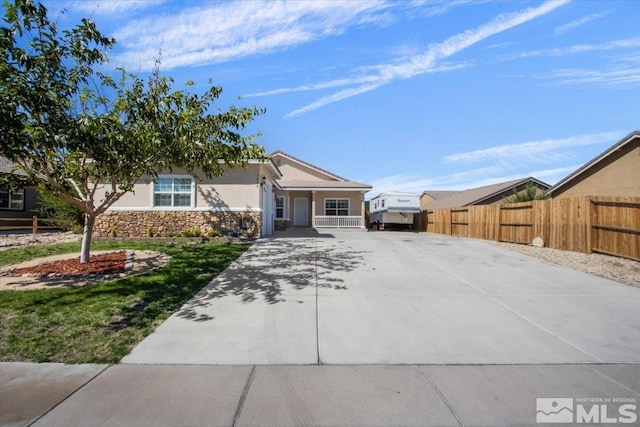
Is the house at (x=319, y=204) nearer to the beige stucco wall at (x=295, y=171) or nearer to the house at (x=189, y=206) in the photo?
the beige stucco wall at (x=295, y=171)

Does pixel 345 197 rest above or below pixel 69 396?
above

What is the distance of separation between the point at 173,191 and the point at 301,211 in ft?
40.3

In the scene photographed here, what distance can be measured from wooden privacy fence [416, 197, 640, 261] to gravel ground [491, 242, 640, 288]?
0.31 metres

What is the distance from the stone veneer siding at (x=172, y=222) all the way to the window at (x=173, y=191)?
43 centimetres

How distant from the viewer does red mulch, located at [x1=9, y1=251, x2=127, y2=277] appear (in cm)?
802

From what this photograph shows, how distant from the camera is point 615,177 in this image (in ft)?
59.3

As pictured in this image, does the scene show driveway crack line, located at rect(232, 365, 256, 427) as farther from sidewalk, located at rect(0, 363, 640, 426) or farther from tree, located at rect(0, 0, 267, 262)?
tree, located at rect(0, 0, 267, 262)

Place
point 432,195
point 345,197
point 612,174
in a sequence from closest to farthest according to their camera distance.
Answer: point 612,174 → point 345,197 → point 432,195

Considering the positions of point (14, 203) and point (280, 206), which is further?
point (280, 206)

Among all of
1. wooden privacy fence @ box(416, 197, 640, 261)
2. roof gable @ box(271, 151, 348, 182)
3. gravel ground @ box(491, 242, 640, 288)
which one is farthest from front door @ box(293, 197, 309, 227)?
gravel ground @ box(491, 242, 640, 288)

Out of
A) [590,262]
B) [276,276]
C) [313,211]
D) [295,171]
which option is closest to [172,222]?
[276,276]

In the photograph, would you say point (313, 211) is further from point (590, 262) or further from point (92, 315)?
point (92, 315)

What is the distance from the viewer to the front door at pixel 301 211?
2642cm

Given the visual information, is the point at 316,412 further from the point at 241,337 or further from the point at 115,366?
the point at 115,366
